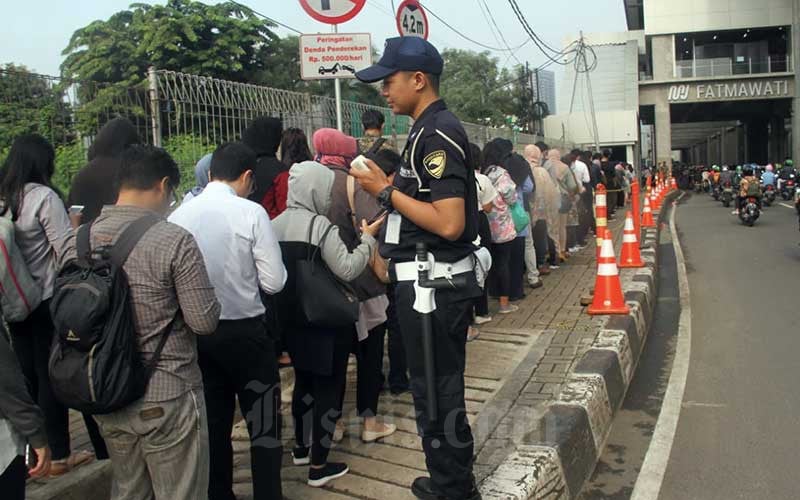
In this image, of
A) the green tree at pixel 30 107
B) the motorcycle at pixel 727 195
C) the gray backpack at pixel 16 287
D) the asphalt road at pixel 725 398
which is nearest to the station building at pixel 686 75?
the motorcycle at pixel 727 195

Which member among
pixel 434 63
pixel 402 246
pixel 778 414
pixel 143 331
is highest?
pixel 434 63

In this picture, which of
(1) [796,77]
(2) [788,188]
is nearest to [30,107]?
(2) [788,188]

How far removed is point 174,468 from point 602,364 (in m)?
3.27

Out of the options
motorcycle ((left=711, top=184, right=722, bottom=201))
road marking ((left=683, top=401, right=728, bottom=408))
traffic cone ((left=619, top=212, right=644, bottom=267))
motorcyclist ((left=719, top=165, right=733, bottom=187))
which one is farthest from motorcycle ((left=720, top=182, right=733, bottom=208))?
road marking ((left=683, top=401, right=728, bottom=408))

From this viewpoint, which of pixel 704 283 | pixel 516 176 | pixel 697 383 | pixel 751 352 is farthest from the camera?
pixel 704 283

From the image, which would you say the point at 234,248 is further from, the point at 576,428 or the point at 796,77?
the point at 796,77

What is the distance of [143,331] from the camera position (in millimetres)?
2334

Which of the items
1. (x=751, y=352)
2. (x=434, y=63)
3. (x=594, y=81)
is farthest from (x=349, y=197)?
(x=594, y=81)

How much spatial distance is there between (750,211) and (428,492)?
15.0 m

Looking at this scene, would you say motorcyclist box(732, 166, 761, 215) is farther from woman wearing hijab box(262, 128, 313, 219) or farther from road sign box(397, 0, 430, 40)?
woman wearing hijab box(262, 128, 313, 219)

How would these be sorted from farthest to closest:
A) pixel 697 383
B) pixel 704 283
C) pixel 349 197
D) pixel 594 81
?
1. pixel 594 81
2. pixel 704 283
3. pixel 697 383
4. pixel 349 197

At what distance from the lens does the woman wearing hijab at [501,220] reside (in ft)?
22.7

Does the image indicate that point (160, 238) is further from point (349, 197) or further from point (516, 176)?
point (516, 176)

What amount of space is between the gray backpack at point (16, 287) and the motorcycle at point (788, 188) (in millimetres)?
24319
